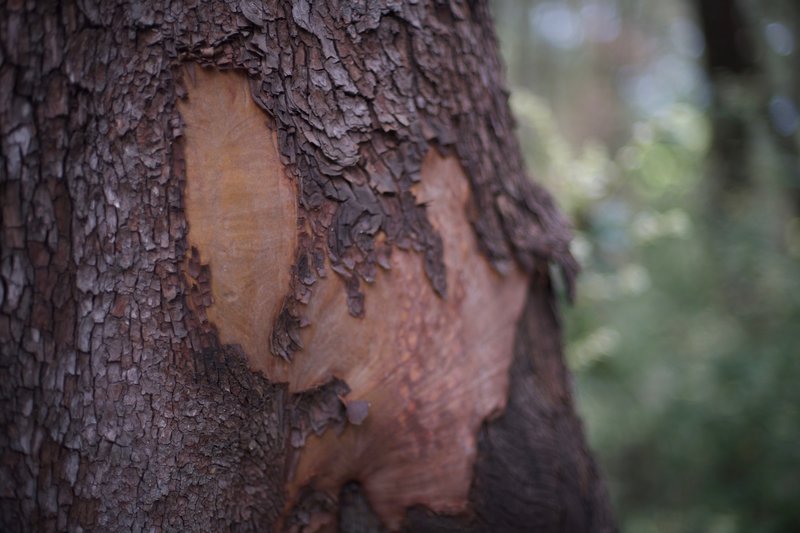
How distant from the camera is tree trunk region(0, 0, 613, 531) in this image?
1.02 m

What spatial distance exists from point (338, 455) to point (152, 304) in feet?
1.45

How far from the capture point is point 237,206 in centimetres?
104

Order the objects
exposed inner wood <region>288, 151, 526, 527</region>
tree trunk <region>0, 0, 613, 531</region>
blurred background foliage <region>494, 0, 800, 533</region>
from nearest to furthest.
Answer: tree trunk <region>0, 0, 613, 531</region> < exposed inner wood <region>288, 151, 526, 527</region> < blurred background foliage <region>494, 0, 800, 533</region>

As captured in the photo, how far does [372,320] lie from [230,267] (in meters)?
0.28

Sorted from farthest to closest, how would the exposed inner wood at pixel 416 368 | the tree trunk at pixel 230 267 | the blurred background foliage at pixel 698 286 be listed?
the blurred background foliage at pixel 698 286
the exposed inner wood at pixel 416 368
the tree trunk at pixel 230 267

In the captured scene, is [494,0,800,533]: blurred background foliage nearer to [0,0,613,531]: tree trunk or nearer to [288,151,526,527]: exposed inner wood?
[288,151,526,527]: exposed inner wood

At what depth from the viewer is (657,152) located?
120 inches

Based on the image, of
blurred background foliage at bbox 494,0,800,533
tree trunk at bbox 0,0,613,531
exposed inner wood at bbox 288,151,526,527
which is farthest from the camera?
blurred background foliage at bbox 494,0,800,533

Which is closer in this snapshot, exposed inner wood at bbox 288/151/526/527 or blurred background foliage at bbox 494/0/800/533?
exposed inner wood at bbox 288/151/526/527

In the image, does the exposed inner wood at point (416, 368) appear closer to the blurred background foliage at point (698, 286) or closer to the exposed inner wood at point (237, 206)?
the exposed inner wood at point (237, 206)

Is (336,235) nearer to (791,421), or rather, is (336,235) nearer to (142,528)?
(142,528)

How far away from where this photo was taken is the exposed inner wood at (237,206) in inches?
40.6

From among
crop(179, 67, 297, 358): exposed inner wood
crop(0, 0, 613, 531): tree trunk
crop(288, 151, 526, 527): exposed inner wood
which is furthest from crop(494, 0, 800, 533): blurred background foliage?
crop(179, 67, 297, 358): exposed inner wood

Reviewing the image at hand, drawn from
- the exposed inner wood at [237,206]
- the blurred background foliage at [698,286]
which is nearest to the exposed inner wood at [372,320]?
the exposed inner wood at [237,206]
